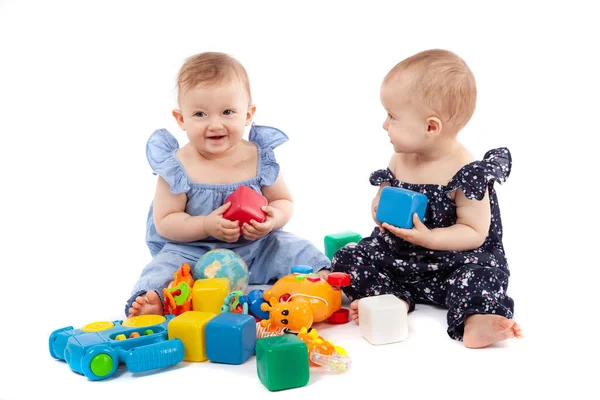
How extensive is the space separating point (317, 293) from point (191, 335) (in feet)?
1.33

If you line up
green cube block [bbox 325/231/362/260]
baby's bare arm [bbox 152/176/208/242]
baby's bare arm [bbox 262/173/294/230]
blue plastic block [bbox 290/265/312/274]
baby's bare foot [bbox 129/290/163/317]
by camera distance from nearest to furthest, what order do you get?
baby's bare foot [bbox 129/290/163/317]
blue plastic block [bbox 290/265/312/274]
baby's bare arm [bbox 152/176/208/242]
baby's bare arm [bbox 262/173/294/230]
green cube block [bbox 325/231/362/260]

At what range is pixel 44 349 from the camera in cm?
208

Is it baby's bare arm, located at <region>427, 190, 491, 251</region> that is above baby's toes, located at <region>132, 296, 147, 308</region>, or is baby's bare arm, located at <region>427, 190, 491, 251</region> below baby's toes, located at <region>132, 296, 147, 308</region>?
above

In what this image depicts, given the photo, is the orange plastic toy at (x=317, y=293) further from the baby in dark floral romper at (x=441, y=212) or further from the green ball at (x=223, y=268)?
the green ball at (x=223, y=268)

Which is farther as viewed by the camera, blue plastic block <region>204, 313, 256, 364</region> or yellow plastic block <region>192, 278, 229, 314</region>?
yellow plastic block <region>192, 278, 229, 314</region>

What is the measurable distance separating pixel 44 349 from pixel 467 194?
4.18 feet

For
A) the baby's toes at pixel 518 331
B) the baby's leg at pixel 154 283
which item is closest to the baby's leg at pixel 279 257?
the baby's leg at pixel 154 283

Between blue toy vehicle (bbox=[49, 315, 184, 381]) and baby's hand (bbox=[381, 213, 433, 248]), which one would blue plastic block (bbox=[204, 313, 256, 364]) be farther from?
baby's hand (bbox=[381, 213, 433, 248])

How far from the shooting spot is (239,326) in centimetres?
188

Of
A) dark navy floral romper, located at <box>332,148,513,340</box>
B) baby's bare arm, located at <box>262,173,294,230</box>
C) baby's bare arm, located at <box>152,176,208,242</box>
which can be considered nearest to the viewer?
dark navy floral romper, located at <box>332,148,513,340</box>

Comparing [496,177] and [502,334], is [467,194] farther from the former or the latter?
[502,334]

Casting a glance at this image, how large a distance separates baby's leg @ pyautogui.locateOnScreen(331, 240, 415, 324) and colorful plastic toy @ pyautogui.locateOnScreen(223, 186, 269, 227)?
0.30 meters

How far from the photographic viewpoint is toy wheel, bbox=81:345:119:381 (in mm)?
1819

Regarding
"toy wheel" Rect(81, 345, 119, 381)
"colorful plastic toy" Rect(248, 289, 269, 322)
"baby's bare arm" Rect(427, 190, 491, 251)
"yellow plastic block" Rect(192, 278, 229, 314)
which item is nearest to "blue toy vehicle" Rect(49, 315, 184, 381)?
"toy wheel" Rect(81, 345, 119, 381)
